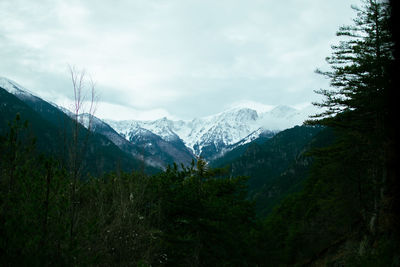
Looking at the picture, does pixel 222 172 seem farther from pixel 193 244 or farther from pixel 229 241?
pixel 193 244

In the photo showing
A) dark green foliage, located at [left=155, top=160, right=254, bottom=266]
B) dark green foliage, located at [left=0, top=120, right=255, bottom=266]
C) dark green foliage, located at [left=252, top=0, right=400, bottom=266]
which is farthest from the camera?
dark green foliage, located at [left=155, top=160, right=254, bottom=266]

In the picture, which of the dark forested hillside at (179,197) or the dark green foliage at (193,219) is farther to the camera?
the dark green foliage at (193,219)

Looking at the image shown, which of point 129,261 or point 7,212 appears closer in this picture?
point 7,212

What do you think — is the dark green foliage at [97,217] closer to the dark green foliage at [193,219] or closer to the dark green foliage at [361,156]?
the dark green foliage at [193,219]

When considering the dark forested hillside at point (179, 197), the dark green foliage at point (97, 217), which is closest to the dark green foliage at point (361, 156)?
the dark forested hillside at point (179, 197)

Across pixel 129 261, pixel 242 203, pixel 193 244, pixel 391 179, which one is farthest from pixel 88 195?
pixel 242 203

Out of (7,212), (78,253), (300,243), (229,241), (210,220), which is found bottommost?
(300,243)

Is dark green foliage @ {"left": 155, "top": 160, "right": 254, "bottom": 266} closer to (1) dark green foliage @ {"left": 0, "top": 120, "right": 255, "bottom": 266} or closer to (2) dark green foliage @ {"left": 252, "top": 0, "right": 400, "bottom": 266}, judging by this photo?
(1) dark green foliage @ {"left": 0, "top": 120, "right": 255, "bottom": 266}

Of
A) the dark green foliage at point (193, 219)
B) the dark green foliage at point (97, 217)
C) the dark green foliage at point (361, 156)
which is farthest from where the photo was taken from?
the dark green foliage at point (193, 219)

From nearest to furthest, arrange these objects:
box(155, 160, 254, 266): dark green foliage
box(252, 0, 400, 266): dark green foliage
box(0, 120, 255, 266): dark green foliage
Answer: box(252, 0, 400, 266): dark green foliage → box(0, 120, 255, 266): dark green foliage → box(155, 160, 254, 266): dark green foliage

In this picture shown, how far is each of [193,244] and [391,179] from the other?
12.8 metres

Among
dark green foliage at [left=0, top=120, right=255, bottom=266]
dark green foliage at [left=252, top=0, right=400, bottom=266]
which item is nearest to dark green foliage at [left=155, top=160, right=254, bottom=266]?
dark green foliage at [left=0, top=120, right=255, bottom=266]

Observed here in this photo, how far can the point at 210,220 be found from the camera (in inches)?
582

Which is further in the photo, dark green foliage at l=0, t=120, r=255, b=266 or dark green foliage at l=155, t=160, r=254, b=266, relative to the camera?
dark green foliage at l=155, t=160, r=254, b=266
